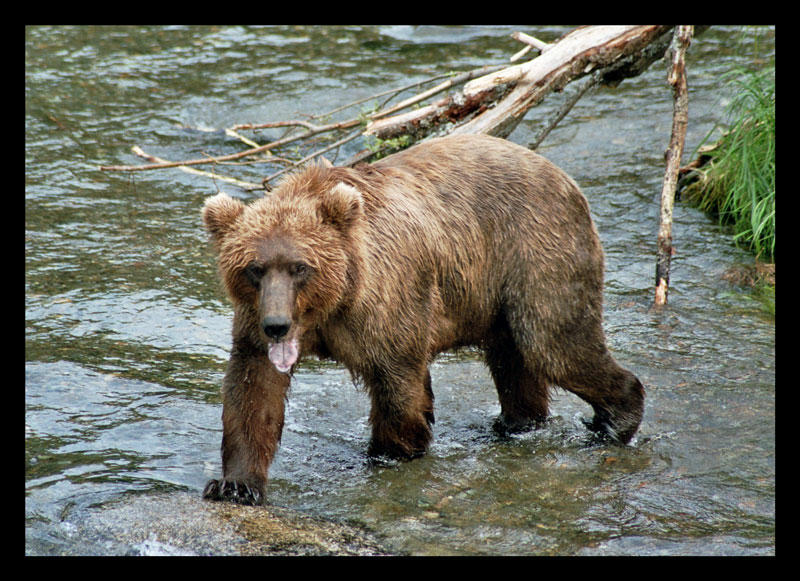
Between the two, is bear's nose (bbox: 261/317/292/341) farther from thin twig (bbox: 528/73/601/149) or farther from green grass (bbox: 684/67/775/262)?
green grass (bbox: 684/67/775/262)

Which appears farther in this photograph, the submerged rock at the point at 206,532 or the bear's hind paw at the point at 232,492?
the bear's hind paw at the point at 232,492

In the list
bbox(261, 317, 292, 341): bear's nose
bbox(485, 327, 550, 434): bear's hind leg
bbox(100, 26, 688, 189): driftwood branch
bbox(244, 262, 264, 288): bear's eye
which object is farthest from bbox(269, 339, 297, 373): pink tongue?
bbox(100, 26, 688, 189): driftwood branch

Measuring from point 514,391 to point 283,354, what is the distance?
6.23 ft

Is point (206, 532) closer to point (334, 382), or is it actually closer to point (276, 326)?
point (276, 326)

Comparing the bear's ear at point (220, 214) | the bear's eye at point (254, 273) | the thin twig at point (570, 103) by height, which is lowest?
the bear's eye at point (254, 273)

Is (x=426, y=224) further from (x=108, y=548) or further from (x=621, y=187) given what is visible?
(x=621, y=187)

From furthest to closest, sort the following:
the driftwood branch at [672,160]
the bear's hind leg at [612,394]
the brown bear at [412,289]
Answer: the driftwood branch at [672,160], the bear's hind leg at [612,394], the brown bear at [412,289]

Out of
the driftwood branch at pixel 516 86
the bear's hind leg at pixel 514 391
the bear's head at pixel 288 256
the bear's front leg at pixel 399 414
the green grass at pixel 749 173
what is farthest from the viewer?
the green grass at pixel 749 173

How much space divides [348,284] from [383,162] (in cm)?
102

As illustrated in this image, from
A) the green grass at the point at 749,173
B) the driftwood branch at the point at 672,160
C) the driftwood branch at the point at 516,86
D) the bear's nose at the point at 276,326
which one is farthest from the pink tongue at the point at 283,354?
the green grass at the point at 749,173

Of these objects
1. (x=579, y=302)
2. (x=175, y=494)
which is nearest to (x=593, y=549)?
(x=579, y=302)

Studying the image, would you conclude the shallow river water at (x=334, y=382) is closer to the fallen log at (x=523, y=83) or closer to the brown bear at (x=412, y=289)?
the brown bear at (x=412, y=289)

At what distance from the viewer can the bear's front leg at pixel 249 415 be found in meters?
5.05
